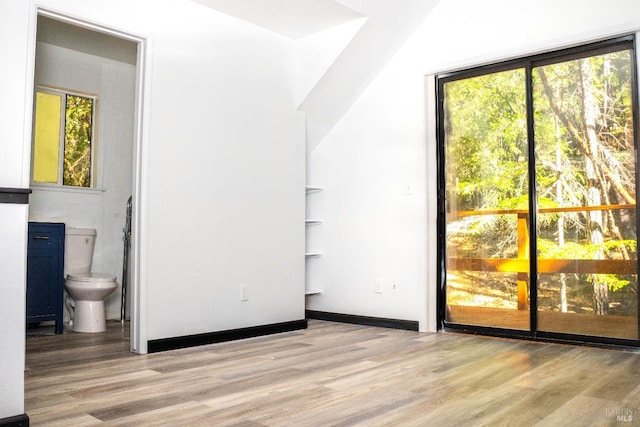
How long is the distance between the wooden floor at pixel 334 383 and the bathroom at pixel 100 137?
1281mm

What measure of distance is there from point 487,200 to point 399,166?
77cm

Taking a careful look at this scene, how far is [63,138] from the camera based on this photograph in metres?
5.02

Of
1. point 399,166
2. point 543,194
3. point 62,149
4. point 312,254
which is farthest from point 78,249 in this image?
point 543,194

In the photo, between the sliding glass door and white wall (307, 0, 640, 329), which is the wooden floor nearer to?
the sliding glass door

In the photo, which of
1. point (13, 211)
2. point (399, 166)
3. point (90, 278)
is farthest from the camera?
point (399, 166)

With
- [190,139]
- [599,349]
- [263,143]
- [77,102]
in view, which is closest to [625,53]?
[599,349]

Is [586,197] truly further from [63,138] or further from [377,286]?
[63,138]

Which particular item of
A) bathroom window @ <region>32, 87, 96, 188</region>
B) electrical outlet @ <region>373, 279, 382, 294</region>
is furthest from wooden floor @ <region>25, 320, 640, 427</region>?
bathroom window @ <region>32, 87, 96, 188</region>

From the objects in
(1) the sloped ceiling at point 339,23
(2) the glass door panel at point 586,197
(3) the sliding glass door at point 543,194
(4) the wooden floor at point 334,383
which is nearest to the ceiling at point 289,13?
(1) the sloped ceiling at point 339,23

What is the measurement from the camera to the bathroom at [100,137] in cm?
479

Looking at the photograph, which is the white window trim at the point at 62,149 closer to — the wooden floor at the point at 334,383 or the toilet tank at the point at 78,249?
the toilet tank at the point at 78,249

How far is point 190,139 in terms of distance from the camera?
378 centimetres

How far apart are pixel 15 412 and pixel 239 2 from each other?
9.71 feet

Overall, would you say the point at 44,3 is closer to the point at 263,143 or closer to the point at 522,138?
the point at 263,143
